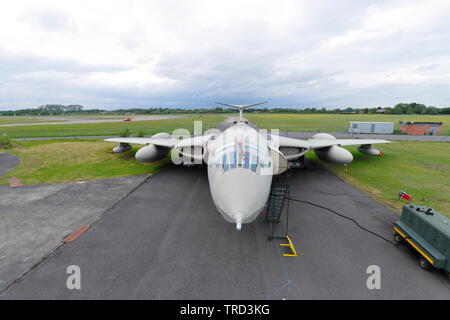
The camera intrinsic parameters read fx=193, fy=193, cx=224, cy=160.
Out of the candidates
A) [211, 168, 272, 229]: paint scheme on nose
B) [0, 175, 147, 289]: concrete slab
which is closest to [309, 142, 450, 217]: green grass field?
[211, 168, 272, 229]: paint scheme on nose

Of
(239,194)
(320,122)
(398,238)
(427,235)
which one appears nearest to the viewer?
(239,194)

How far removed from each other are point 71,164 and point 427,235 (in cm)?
2432

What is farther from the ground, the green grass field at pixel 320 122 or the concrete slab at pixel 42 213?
the green grass field at pixel 320 122

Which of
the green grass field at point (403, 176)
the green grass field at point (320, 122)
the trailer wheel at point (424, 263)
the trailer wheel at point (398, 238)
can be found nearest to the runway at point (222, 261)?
the trailer wheel at point (424, 263)

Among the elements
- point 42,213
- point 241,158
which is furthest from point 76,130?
point 241,158

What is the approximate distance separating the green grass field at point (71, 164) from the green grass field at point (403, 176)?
16.5 meters

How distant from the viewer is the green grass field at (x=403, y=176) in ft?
37.4

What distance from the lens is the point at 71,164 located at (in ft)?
59.5

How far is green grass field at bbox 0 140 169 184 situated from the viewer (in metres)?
15.0

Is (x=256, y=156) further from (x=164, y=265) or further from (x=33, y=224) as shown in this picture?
(x=33, y=224)

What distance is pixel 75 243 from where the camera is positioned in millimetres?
7586

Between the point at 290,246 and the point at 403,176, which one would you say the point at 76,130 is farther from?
the point at 403,176

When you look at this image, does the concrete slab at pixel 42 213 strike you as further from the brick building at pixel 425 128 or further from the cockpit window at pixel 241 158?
the brick building at pixel 425 128
